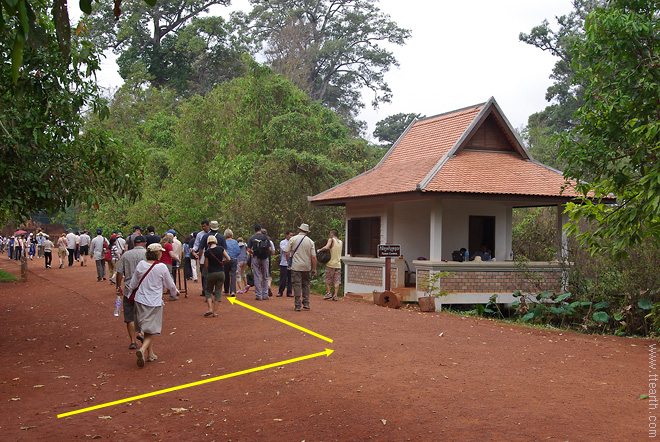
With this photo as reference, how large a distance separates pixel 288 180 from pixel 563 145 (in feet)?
45.2

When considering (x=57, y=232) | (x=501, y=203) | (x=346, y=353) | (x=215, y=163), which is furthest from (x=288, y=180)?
(x=57, y=232)

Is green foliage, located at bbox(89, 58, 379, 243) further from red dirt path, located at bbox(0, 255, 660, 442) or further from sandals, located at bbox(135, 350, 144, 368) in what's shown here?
sandals, located at bbox(135, 350, 144, 368)

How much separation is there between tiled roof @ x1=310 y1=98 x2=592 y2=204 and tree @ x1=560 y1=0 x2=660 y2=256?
387cm

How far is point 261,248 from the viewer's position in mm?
15711

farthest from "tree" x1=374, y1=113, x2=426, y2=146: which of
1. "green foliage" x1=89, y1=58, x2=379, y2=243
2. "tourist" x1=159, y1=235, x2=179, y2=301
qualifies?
"tourist" x1=159, y1=235, x2=179, y2=301

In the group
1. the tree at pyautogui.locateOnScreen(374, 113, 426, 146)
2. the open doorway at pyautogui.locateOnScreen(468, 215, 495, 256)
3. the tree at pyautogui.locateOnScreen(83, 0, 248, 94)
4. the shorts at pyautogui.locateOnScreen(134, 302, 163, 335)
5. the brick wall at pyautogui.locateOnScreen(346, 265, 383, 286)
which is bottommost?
the shorts at pyautogui.locateOnScreen(134, 302, 163, 335)

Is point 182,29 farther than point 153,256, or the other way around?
point 182,29

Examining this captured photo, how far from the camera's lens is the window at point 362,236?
20.5 m

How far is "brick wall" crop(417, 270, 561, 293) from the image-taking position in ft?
55.1

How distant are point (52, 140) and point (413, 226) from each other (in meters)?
11.8

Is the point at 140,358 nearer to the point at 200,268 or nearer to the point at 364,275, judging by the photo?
the point at 200,268

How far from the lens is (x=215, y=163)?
28047mm

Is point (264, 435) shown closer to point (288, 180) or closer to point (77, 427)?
point (77, 427)

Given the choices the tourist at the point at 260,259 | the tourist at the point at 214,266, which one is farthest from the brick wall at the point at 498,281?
the tourist at the point at 214,266
